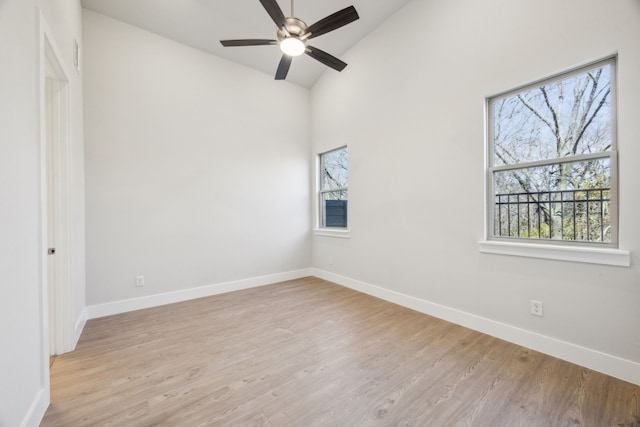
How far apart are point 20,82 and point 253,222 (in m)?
2.94

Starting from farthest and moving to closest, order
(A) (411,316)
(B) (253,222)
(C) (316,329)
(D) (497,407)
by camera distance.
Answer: (B) (253,222)
(A) (411,316)
(C) (316,329)
(D) (497,407)

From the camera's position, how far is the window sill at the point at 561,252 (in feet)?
5.80

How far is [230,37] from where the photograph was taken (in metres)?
3.50

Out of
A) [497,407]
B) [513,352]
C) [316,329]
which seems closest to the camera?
[497,407]

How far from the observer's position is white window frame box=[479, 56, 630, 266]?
1.82m

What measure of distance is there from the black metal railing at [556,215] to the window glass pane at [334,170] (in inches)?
85.4

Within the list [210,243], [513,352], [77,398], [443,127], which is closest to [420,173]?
[443,127]

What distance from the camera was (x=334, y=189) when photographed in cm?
441

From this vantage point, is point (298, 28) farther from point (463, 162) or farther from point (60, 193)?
point (60, 193)

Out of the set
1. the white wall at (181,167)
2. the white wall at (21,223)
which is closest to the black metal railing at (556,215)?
the white wall at (181,167)

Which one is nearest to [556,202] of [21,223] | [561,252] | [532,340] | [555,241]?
[555,241]

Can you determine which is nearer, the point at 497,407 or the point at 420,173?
the point at 497,407

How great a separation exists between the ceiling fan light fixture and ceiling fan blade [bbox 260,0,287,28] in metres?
0.13

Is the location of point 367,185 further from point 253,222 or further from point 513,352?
point 513,352
